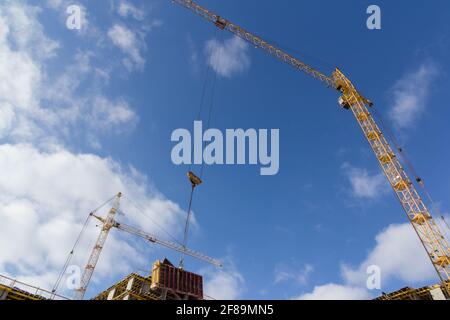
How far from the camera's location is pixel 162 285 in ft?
158

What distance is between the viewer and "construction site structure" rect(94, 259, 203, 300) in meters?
48.8

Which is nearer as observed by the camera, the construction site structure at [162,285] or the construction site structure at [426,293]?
the construction site structure at [426,293]

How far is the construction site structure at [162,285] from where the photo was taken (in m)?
48.8

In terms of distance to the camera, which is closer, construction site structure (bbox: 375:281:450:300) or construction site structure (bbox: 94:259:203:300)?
construction site structure (bbox: 375:281:450:300)

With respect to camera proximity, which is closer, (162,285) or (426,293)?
(426,293)

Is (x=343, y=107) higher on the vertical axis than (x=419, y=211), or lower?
higher
